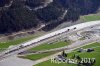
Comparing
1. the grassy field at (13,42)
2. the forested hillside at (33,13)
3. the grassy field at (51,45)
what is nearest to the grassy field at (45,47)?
the grassy field at (51,45)

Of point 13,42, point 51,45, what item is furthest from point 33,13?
point 51,45

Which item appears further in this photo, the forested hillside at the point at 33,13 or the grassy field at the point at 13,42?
the forested hillside at the point at 33,13

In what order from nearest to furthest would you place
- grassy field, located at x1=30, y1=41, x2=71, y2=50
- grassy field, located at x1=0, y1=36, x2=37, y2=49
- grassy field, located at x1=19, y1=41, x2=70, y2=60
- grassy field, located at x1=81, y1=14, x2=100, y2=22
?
grassy field, located at x1=19, y1=41, x2=70, y2=60
grassy field, located at x1=30, y1=41, x2=71, y2=50
grassy field, located at x1=0, y1=36, x2=37, y2=49
grassy field, located at x1=81, y1=14, x2=100, y2=22

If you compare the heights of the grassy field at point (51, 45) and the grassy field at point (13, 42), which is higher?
the grassy field at point (13, 42)

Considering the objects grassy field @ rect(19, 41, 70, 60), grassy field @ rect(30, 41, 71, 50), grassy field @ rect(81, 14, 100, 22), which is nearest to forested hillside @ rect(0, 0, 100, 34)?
grassy field @ rect(81, 14, 100, 22)

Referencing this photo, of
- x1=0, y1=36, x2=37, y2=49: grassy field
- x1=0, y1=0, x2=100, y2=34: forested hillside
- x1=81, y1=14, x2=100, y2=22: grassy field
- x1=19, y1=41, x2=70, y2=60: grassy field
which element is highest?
x1=0, y1=0, x2=100, y2=34: forested hillside

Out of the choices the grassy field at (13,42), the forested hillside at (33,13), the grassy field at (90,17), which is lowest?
the grassy field at (13,42)

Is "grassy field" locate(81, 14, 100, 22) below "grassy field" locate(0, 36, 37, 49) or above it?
above

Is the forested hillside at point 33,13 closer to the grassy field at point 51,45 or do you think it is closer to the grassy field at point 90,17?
the grassy field at point 90,17

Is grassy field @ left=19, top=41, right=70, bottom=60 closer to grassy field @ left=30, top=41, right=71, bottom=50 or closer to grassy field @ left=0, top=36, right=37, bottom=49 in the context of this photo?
grassy field @ left=30, top=41, right=71, bottom=50
